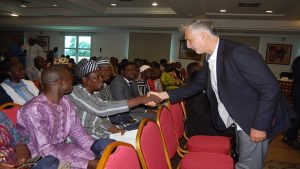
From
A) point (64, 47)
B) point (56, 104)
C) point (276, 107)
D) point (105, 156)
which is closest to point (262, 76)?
point (276, 107)

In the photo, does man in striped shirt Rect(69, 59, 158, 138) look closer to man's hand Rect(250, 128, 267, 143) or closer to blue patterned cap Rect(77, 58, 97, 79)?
blue patterned cap Rect(77, 58, 97, 79)

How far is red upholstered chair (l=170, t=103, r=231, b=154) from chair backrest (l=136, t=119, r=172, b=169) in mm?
901

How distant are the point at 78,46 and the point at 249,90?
45.1 ft

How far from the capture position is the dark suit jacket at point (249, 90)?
1.78 m

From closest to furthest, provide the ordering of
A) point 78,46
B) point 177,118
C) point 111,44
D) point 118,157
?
point 118,157
point 177,118
point 111,44
point 78,46

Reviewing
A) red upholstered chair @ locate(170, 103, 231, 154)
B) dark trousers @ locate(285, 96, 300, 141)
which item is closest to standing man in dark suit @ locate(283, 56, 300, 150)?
dark trousers @ locate(285, 96, 300, 141)

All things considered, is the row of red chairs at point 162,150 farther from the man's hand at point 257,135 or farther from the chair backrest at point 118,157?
the man's hand at point 257,135

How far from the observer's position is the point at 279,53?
11.8m

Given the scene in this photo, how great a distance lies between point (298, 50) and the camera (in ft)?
38.0

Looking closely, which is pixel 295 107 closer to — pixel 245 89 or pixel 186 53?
pixel 245 89

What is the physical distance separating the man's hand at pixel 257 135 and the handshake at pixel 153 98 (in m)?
0.99

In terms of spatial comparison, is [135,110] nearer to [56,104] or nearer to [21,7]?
[56,104]

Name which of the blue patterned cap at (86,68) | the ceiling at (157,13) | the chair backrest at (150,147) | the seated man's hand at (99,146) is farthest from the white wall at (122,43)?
the chair backrest at (150,147)

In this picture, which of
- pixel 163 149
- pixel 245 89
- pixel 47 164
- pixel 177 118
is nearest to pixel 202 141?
pixel 177 118
